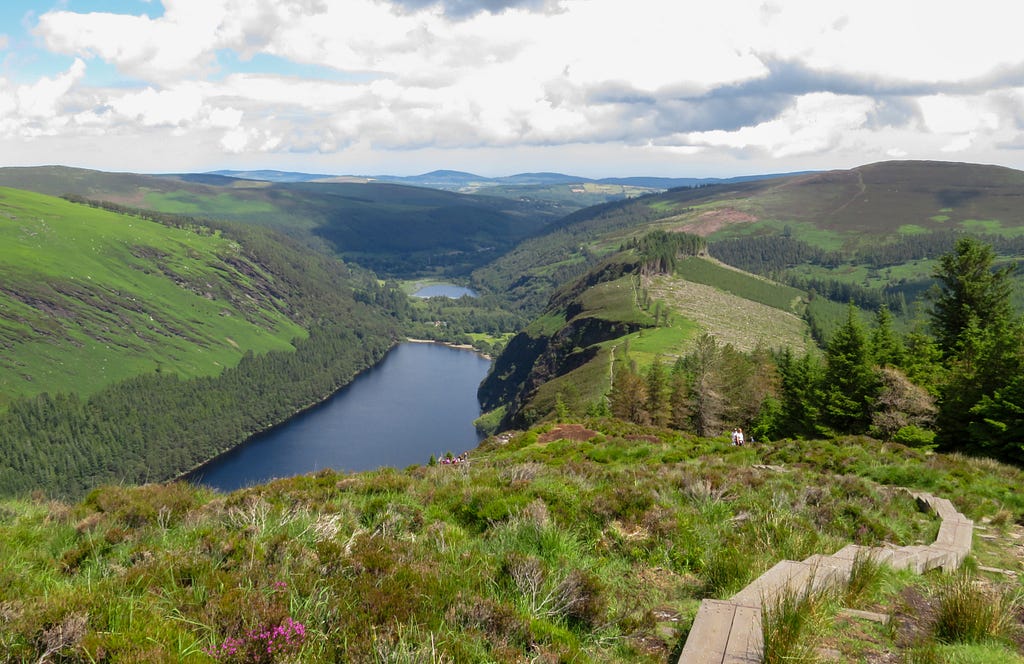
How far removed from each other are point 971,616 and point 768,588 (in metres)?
1.93

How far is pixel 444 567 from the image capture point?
7758mm

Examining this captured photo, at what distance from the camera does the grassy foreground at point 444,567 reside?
219 inches

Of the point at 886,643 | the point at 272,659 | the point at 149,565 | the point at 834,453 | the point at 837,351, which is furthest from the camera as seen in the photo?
the point at 837,351

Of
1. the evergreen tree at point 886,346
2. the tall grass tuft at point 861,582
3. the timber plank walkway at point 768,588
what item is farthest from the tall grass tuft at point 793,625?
the evergreen tree at point 886,346

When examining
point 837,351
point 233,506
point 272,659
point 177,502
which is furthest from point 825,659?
point 837,351

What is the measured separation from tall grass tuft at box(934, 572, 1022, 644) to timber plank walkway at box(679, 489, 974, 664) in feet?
3.71

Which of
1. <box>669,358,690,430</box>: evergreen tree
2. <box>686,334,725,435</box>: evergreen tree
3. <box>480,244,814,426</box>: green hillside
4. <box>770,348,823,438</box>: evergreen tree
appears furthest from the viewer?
<box>480,244,814,426</box>: green hillside

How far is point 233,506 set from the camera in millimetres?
11734

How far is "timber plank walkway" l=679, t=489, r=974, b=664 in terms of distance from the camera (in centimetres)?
564

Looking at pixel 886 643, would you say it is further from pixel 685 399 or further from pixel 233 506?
pixel 685 399

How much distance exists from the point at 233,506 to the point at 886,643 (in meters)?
11.1

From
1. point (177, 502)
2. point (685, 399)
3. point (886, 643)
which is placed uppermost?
point (886, 643)

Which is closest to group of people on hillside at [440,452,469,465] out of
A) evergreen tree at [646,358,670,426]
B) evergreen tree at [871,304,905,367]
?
evergreen tree at [871,304,905,367]

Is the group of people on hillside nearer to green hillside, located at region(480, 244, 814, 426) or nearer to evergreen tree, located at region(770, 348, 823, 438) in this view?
evergreen tree, located at region(770, 348, 823, 438)
